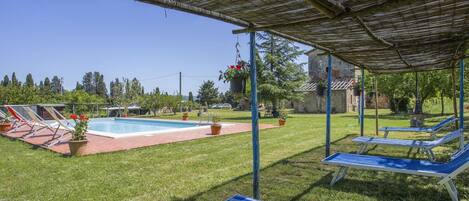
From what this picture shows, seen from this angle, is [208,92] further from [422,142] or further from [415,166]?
[415,166]

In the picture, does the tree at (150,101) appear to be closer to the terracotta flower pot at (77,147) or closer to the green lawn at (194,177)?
the green lawn at (194,177)

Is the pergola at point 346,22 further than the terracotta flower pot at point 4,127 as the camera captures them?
No

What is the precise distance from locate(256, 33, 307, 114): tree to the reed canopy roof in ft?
59.9

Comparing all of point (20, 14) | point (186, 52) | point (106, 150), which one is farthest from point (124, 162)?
point (186, 52)

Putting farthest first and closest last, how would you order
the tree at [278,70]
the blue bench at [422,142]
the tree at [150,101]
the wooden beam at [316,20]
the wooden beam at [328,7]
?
the tree at [150,101], the tree at [278,70], the blue bench at [422,142], the wooden beam at [316,20], the wooden beam at [328,7]

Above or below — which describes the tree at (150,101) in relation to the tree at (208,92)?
below

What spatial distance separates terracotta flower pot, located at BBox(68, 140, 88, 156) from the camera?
8148mm

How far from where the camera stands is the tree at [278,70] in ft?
81.1

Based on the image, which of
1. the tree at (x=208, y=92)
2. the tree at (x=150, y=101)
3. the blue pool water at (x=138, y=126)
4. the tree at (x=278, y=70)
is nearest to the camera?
the blue pool water at (x=138, y=126)

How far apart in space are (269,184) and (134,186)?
224 cm

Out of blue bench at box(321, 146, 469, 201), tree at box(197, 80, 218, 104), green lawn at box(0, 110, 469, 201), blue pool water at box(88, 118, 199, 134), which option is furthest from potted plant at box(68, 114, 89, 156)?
tree at box(197, 80, 218, 104)

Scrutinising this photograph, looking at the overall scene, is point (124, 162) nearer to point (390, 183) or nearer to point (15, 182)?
point (15, 182)

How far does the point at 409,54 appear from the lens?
22.6ft

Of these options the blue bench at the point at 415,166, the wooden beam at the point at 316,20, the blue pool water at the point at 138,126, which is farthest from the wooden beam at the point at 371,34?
the blue pool water at the point at 138,126
